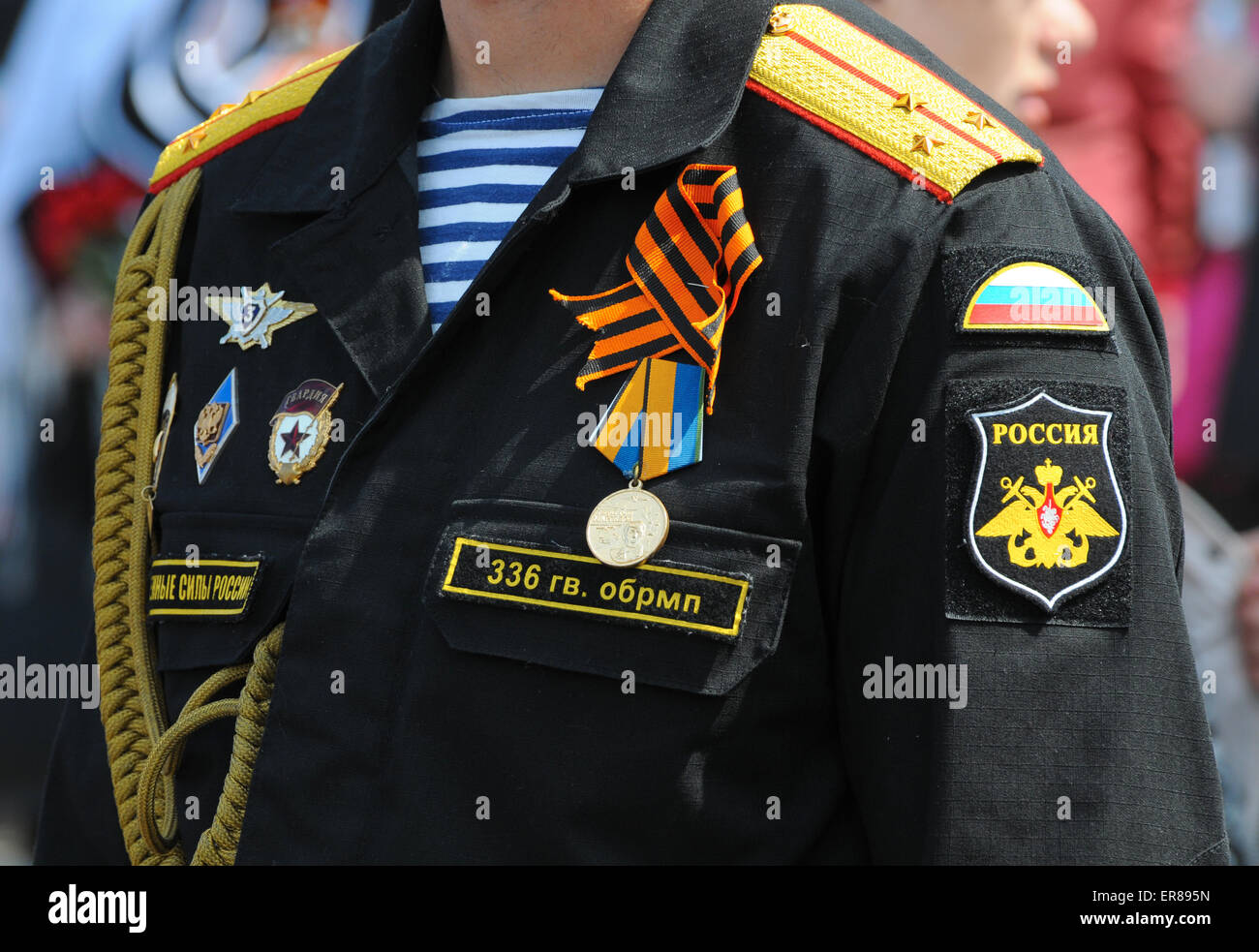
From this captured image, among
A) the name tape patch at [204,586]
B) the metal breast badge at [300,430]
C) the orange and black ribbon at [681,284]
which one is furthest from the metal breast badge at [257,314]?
the orange and black ribbon at [681,284]

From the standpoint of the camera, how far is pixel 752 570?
1224mm

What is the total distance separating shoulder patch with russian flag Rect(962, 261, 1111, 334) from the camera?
3.92ft

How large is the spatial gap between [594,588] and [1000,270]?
1.46 feet

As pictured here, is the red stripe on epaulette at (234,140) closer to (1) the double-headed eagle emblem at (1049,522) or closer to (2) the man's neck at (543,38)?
(2) the man's neck at (543,38)

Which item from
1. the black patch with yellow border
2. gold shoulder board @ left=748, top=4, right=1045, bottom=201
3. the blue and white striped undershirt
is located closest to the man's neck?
the blue and white striped undershirt

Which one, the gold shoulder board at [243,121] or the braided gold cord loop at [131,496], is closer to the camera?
the braided gold cord loop at [131,496]

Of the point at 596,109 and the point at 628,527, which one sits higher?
the point at 596,109

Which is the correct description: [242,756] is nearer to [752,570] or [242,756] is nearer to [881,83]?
[752,570]

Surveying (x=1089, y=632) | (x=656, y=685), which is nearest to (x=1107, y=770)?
(x=1089, y=632)

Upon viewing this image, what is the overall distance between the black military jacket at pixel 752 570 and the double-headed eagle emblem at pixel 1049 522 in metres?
0.02

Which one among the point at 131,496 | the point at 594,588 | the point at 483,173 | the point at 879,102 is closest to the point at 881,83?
the point at 879,102

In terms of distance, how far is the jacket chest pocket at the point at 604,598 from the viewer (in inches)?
48.1

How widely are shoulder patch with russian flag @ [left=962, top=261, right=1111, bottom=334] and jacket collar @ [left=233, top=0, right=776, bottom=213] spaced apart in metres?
0.30
